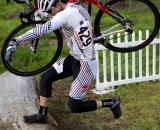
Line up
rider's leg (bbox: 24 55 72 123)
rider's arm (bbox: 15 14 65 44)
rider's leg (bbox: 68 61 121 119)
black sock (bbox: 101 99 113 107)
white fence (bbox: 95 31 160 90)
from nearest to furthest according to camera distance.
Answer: rider's arm (bbox: 15 14 65 44) → rider's leg (bbox: 68 61 121 119) → rider's leg (bbox: 24 55 72 123) → black sock (bbox: 101 99 113 107) → white fence (bbox: 95 31 160 90)

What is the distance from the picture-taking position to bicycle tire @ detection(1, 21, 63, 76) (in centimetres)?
542

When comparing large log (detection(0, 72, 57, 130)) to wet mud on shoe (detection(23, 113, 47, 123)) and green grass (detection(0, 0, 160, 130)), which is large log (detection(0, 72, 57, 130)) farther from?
green grass (detection(0, 0, 160, 130))

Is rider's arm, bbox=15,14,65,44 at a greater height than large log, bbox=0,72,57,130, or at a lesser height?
greater

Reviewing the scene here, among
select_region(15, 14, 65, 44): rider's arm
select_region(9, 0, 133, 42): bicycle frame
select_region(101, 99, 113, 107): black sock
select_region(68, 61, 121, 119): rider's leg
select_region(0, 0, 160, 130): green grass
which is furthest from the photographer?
select_region(0, 0, 160, 130): green grass

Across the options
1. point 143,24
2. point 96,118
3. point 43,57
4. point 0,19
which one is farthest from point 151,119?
point 0,19

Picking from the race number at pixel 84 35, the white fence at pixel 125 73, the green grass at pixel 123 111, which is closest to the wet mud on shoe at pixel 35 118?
the green grass at pixel 123 111

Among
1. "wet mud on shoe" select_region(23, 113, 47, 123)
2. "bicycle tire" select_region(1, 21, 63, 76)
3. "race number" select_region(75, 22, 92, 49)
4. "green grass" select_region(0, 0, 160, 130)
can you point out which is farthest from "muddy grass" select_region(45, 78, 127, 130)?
"race number" select_region(75, 22, 92, 49)

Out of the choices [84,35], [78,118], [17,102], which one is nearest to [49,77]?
[17,102]

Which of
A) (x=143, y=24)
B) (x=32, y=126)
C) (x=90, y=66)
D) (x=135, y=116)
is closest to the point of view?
(x=90, y=66)

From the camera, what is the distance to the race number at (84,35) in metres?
5.40

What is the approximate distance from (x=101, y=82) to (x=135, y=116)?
73.0 inches

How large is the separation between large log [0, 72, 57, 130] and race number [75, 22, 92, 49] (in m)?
1.29

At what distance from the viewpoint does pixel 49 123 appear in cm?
627

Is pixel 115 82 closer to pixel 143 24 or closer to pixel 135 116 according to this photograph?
pixel 135 116
